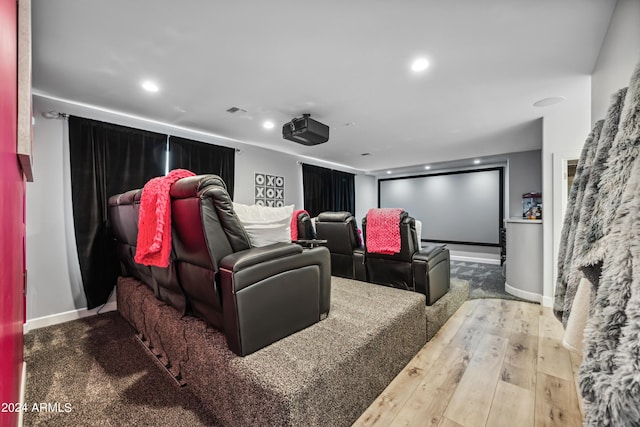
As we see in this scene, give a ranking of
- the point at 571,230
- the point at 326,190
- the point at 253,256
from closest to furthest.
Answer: the point at 571,230
the point at 253,256
the point at 326,190

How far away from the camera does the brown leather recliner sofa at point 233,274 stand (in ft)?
4.34

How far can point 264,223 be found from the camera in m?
1.74

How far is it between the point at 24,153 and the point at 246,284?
3.59 ft

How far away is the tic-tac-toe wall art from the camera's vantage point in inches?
187

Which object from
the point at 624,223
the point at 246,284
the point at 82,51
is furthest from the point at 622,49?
the point at 82,51

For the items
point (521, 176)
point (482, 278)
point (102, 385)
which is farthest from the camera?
point (521, 176)

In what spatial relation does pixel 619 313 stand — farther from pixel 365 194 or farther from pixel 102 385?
pixel 365 194

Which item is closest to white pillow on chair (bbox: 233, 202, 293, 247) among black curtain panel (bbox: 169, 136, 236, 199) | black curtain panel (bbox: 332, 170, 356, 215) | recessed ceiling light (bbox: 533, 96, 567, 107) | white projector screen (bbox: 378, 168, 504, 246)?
black curtain panel (bbox: 169, 136, 236, 199)

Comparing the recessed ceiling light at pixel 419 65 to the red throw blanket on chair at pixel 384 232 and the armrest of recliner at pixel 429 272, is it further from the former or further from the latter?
the armrest of recliner at pixel 429 272

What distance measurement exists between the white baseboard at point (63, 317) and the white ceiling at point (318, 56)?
225 cm

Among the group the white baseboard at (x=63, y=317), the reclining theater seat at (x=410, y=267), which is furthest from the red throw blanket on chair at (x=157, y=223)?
the white baseboard at (x=63, y=317)

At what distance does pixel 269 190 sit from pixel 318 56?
3151mm

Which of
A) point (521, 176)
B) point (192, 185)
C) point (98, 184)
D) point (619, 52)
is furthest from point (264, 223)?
point (521, 176)

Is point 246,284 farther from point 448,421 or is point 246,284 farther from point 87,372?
point 87,372
